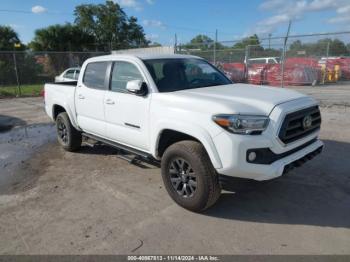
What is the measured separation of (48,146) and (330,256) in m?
6.11

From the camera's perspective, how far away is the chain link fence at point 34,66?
22438 mm

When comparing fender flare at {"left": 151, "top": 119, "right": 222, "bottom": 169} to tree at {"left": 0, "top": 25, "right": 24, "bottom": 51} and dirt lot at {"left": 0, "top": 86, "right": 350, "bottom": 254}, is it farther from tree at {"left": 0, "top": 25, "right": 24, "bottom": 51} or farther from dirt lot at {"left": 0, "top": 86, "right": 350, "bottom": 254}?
tree at {"left": 0, "top": 25, "right": 24, "bottom": 51}

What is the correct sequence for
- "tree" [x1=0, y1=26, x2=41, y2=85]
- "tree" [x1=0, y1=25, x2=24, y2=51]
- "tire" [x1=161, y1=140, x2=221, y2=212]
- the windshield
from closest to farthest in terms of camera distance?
"tire" [x1=161, y1=140, x2=221, y2=212] < the windshield < "tree" [x1=0, y1=26, x2=41, y2=85] < "tree" [x1=0, y1=25, x2=24, y2=51]

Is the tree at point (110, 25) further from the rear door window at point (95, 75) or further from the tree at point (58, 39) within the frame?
the rear door window at point (95, 75)

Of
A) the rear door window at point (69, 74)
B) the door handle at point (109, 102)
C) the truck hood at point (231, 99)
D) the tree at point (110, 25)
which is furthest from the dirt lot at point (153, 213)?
the tree at point (110, 25)

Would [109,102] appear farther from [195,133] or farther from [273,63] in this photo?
[273,63]

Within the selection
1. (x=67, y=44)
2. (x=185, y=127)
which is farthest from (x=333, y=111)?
(x=67, y=44)

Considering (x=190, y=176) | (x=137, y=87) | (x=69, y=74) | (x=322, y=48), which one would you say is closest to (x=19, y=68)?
(x=69, y=74)

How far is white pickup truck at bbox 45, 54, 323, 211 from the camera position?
142 inches

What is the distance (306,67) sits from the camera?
19078mm

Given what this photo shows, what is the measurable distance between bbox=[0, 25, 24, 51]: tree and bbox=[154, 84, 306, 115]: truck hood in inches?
1408

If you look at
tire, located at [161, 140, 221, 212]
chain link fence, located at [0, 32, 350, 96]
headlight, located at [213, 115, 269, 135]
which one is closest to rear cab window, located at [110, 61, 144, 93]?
tire, located at [161, 140, 221, 212]

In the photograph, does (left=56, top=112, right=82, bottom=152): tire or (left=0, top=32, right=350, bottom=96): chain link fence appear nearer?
(left=56, top=112, right=82, bottom=152): tire

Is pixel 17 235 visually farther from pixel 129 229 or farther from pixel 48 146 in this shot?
pixel 48 146
